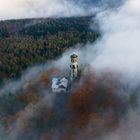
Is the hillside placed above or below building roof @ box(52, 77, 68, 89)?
above

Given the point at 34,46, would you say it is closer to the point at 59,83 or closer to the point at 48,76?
the point at 48,76

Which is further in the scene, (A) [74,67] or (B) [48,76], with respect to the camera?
(B) [48,76]

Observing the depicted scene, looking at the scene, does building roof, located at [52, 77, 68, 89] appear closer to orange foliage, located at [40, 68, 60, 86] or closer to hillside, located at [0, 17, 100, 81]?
orange foliage, located at [40, 68, 60, 86]

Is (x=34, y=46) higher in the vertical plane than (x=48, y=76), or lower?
higher

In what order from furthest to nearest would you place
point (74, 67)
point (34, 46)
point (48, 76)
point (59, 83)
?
point (34, 46), point (48, 76), point (59, 83), point (74, 67)

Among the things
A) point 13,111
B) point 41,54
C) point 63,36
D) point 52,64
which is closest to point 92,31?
point 63,36

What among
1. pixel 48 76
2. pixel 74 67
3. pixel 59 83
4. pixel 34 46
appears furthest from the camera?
pixel 34 46

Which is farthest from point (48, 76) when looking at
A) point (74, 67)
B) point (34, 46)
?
point (34, 46)

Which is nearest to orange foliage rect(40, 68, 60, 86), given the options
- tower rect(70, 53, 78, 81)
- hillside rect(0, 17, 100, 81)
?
tower rect(70, 53, 78, 81)

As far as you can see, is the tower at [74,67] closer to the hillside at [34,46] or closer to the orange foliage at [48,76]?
the orange foliage at [48,76]

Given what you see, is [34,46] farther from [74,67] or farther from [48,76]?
[74,67]

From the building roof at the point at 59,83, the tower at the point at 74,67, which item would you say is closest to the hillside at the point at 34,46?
the building roof at the point at 59,83

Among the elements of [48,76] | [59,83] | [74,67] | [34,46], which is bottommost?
[59,83]

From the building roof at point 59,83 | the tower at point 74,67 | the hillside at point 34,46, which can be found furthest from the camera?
the hillside at point 34,46
